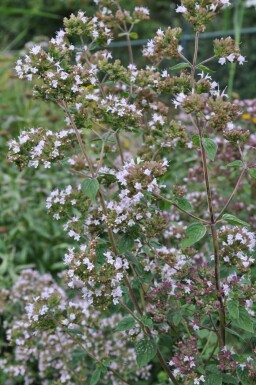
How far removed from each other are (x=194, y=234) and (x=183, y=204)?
0.44ft

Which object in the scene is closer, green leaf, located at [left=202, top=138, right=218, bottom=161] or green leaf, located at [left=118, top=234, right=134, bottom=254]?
green leaf, located at [left=202, top=138, right=218, bottom=161]

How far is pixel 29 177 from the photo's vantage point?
4188 mm

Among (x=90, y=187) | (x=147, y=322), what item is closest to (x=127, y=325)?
(x=147, y=322)

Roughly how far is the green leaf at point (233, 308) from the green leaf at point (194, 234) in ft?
0.67

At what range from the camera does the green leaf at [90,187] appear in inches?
66.8

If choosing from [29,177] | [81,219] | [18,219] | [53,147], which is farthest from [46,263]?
[53,147]

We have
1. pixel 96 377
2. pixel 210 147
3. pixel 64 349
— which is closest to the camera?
pixel 210 147

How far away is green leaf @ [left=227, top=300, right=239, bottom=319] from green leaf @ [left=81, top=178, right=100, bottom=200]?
1.58ft

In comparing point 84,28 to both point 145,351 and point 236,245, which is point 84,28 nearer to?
point 236,245

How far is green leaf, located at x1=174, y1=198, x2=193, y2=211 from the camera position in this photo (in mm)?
1770

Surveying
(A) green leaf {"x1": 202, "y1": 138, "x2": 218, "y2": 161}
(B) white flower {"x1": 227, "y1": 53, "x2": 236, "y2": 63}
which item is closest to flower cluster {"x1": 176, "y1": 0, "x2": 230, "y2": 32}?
(B) white flower {"x1": 227, "y1": 53, "x2": 236, "y2": 63}

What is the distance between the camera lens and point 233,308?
5.46 ft

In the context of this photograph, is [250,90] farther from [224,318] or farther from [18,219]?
[224,318]

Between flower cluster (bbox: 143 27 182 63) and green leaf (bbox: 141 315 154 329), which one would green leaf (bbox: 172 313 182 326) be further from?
flower cluster (bbox: 143 27 182 63)
